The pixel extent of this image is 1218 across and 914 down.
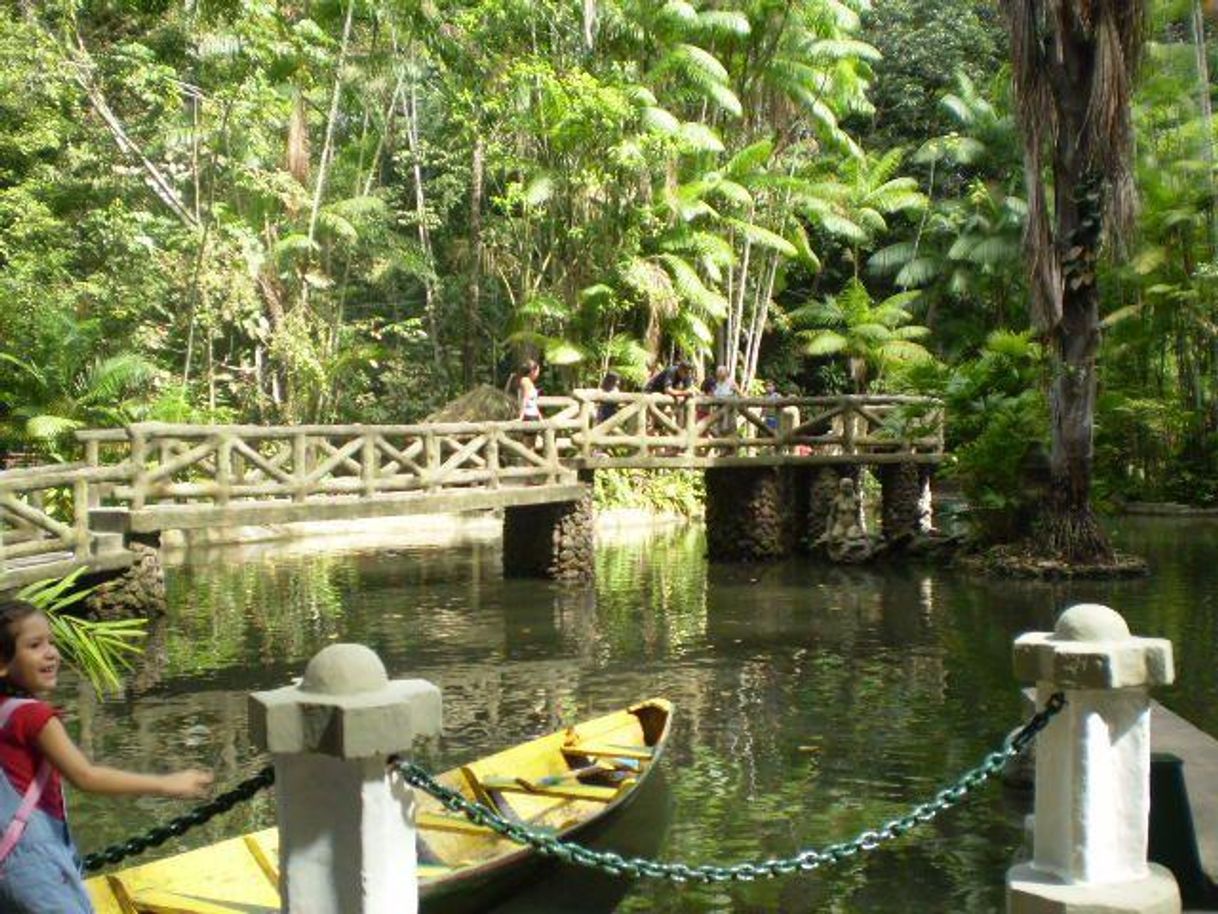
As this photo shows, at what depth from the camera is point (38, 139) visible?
2481cm

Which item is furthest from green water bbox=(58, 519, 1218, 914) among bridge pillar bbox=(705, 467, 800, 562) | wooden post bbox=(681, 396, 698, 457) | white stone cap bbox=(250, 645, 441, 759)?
white stone cap bbox=(250, 645, 441, 759)

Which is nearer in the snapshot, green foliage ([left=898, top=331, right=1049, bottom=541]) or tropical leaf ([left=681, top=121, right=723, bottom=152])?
green foliage ([left=898, top=331, right=1049, bottom=541])

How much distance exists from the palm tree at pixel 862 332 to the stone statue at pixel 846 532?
1267 centimetres

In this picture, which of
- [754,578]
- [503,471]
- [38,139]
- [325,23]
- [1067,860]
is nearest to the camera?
[1067,860]

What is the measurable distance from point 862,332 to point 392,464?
810 inches

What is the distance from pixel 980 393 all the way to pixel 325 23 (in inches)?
583

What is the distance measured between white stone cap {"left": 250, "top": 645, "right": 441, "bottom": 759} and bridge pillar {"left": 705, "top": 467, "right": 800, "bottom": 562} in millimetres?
18907

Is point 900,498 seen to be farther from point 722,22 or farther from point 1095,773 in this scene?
point 1095,773

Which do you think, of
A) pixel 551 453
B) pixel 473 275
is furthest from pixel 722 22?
pixel 551 453

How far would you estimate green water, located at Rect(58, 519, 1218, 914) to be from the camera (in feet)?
28.8

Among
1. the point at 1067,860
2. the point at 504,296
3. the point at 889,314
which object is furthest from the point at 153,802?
the point at 889,314

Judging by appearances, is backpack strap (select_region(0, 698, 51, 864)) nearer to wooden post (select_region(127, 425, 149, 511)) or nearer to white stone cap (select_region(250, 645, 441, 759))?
white stone cap (select_region(250, 645, 441, 759))

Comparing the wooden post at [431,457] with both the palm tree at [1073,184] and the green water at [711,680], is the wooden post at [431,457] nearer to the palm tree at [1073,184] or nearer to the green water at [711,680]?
the green water at [711,680]

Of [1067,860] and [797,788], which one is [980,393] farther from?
[1067,860]
